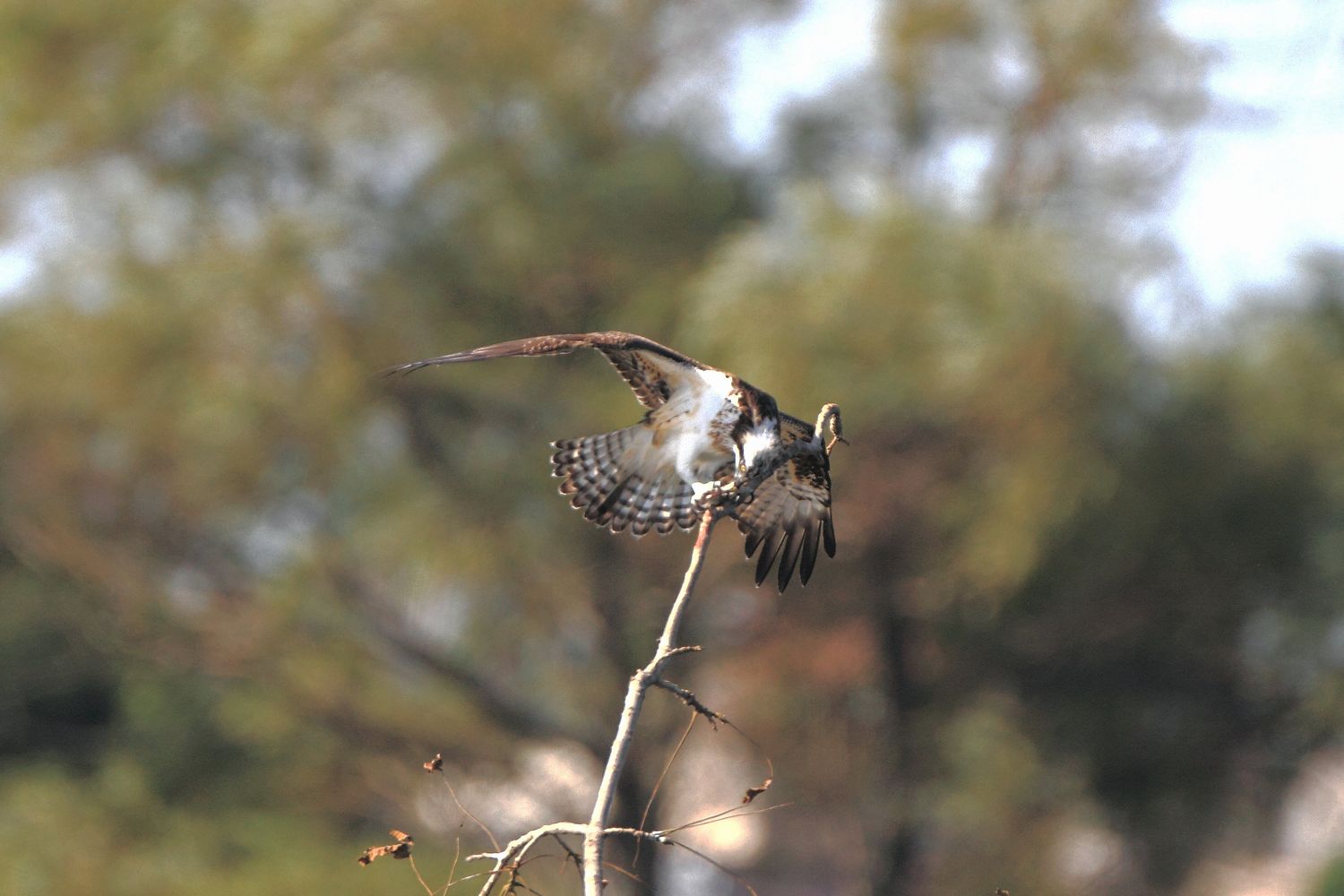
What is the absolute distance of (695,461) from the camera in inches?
148

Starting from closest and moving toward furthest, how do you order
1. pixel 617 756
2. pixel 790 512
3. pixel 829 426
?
pixel 617 756 → pixel 829 426 → pixel 790 512

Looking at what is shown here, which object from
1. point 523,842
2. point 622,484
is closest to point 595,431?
point 622,484

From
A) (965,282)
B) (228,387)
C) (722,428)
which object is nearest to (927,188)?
(965,282)

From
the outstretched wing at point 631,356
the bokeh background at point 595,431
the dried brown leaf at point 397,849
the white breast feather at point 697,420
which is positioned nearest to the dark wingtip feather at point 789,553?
the white breast feather at point 697,420

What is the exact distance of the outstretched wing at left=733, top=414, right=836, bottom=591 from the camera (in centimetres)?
355

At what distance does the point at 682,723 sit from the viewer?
39.6 feet

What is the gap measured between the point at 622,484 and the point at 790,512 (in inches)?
19.2

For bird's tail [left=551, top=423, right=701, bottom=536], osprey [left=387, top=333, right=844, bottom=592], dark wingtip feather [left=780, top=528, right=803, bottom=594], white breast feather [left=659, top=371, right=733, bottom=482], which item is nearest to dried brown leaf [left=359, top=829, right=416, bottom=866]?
osprey [left=387, top=333, right=844, bottom=592]

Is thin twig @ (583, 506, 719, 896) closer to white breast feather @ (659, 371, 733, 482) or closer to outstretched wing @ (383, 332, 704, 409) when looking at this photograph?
outstretched wing @ (383, 332, 704, 409)

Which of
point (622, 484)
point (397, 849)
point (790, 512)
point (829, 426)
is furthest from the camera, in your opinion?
point (622, 484)

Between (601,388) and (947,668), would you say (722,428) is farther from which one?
(947,668)

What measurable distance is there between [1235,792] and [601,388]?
5.90m

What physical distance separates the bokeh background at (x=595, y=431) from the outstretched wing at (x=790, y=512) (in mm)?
6233

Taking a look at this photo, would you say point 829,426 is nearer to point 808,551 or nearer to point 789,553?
point 808,551
